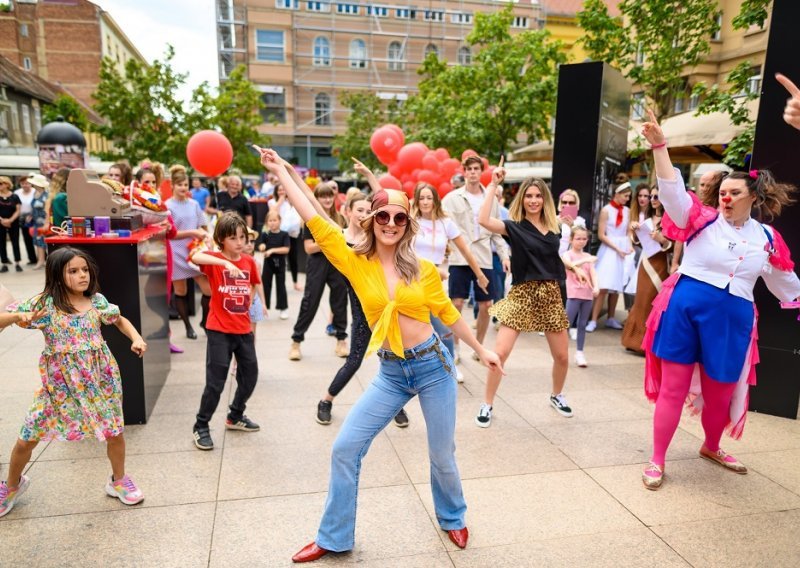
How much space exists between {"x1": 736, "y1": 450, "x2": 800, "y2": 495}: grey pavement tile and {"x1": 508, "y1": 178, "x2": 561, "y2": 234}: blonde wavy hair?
2.16 metres

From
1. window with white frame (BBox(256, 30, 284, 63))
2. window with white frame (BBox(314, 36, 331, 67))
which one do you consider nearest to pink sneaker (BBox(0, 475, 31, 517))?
window with white frame (BBox(256, 30, 284, 63))

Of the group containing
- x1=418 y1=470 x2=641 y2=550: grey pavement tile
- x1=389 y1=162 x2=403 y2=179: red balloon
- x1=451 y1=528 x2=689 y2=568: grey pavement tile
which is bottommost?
x1=418 y1=470 x2=641 y2=550: grey pavement tile

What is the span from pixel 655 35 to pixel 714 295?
28.8ft

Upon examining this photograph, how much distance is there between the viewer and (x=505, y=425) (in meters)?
4.71

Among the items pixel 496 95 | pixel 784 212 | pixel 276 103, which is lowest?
pixel 784 212

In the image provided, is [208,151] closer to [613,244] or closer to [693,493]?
[613,244]

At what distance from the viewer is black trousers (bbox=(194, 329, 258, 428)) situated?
163 inches

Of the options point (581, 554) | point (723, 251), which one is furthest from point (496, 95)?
point (581, 554)

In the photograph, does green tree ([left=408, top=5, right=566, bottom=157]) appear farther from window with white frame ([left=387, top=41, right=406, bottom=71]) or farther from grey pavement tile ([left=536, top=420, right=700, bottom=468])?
window with white frame ([left=387, top=41, right=406, bottom=71])

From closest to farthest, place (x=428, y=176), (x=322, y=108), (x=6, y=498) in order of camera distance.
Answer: (x=6, y=498) → (x=428, y=176) → (x=322, y=108)

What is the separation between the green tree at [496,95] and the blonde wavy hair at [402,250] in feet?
58.9

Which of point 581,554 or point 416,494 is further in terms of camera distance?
point 416,494

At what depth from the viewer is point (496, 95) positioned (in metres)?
20.3

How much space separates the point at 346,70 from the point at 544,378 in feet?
130
